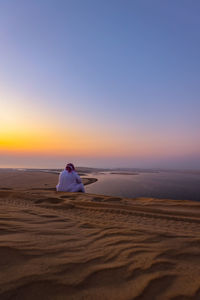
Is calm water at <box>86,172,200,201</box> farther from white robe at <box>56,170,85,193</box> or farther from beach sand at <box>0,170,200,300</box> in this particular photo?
beach sand at <box>0,170,200,300</box>

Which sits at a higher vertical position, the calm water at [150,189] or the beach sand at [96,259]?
the beach sand at [96,259]

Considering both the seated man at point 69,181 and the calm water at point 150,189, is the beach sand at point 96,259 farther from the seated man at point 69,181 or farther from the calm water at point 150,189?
the calm water at point 150,189

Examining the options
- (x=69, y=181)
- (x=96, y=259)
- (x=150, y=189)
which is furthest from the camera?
(x=150, y=189)

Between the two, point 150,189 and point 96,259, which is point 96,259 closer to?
point 96,259

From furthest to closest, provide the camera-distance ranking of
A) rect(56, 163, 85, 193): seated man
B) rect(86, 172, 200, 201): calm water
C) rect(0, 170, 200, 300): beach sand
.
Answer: rect(86, 172, 200, 201): calm water
rect(56, 163, 85, 193): seated man
rect(0, 170, 200, 300): beach sand

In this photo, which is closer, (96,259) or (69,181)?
(96,259)

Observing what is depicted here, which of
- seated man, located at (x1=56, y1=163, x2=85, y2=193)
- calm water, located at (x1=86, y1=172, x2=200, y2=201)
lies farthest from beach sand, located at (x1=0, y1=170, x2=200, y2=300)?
calm water, located at (x1=86, y1=172, x2=200, y2=201)

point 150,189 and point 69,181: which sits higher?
point 69,181

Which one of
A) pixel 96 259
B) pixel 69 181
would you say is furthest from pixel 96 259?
pixel 69 181

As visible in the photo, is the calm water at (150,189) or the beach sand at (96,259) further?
the calm water at (150,189)

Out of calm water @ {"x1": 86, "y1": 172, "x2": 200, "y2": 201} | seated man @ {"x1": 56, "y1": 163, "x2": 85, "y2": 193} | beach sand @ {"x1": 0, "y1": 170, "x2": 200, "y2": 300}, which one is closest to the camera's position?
beach sand @ {"x1": 0, "y1": 170, "x2": 200, "y2": 300}

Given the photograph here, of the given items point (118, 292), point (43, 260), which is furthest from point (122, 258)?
point (43, 260)

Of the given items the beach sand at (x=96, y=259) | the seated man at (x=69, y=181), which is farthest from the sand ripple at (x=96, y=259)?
the seated man at (x=69, y=181)

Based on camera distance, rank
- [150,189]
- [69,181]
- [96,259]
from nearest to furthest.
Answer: [96,259], [69,181], [150,189]
